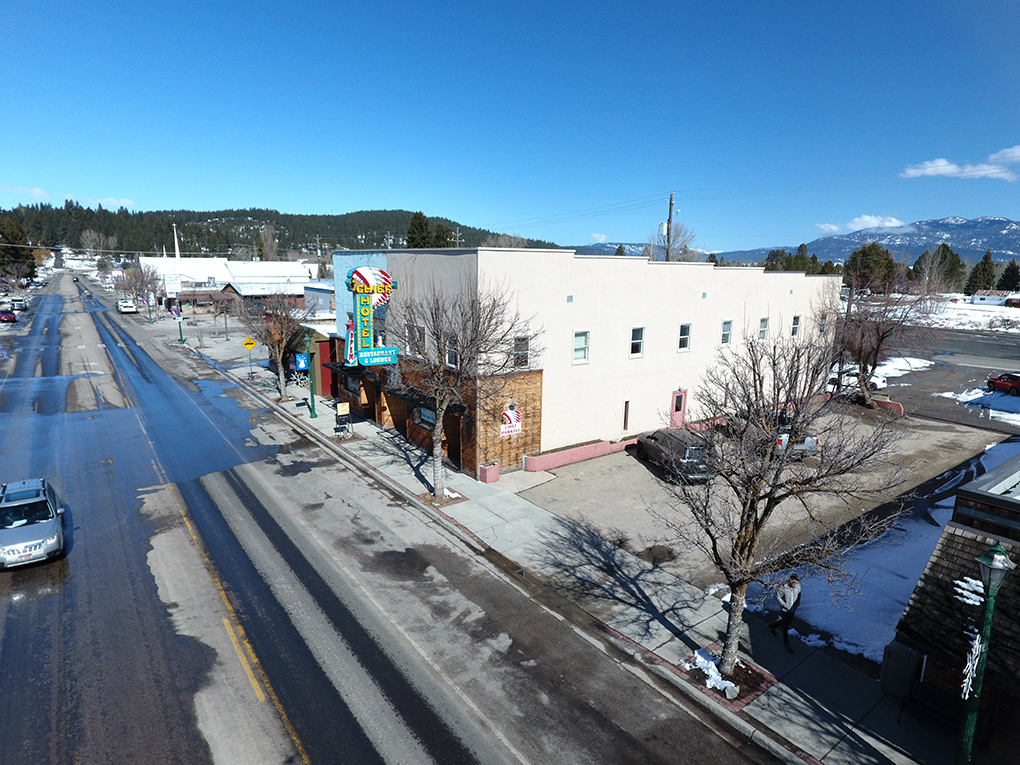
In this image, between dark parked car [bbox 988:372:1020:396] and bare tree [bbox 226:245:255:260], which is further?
bare tree [bbox 226:245:255:260]

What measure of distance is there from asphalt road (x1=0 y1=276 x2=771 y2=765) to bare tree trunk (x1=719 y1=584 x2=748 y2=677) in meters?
1.32

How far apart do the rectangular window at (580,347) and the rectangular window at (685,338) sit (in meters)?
6.59

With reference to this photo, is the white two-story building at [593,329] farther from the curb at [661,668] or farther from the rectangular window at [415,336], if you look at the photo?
the curb at [661,668]

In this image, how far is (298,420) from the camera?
1102 inches

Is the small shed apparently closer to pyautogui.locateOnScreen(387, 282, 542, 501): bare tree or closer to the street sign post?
pyautogui.locateOnScreen(387, 282, 542, 501): bare tree

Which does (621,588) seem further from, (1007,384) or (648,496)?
(1007,384)

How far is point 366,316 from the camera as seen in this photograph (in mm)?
22344

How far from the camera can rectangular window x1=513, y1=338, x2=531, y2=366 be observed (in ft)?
68.2

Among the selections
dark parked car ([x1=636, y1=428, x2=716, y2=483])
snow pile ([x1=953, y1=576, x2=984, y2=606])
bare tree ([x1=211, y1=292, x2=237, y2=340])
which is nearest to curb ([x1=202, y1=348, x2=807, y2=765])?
snow pile ([x1=953, y1=576, x2=984, y2=606])

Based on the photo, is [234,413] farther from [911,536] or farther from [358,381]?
[911,536]

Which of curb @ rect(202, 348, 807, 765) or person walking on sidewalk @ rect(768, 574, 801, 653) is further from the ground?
person walking on sidewalk @ rect(768, 574, 801, 653)

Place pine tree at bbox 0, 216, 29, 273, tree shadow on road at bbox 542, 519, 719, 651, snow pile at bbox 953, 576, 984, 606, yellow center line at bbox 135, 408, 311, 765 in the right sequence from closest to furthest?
snow pile at bbox 953, 576, 984, 606 < yellow center line at bbox 135, 408, 311, 765 < tree shadow on road at bbox 542, 519, 719, 651 < pine tree at bbox 0, 216, 29, 273

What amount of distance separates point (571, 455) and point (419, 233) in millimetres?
49034

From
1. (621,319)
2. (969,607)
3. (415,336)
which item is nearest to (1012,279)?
(621,319)
